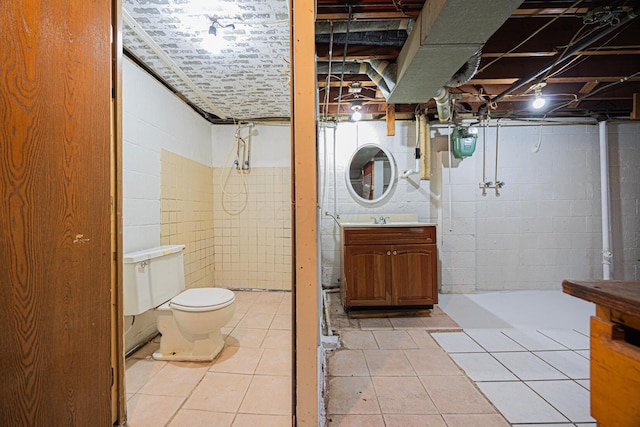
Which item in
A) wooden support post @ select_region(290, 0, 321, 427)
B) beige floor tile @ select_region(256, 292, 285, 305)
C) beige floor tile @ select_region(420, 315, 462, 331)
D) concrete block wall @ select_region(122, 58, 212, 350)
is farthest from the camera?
beige floor tile @ select_region(256, 292, 285, 305)

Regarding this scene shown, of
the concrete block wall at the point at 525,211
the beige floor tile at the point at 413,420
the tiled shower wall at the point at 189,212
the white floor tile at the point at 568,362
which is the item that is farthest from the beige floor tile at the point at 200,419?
the concrete block wall at the point at 525,211

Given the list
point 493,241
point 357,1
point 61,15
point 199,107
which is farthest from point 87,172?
point 493,241

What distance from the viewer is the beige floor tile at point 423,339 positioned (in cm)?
203

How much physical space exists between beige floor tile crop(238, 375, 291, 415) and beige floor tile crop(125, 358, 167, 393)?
0.65 metres

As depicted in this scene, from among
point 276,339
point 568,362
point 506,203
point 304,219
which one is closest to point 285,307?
point 276,339

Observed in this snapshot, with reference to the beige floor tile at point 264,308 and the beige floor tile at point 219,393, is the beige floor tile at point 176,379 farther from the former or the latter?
the beige floor tile at point 264,308

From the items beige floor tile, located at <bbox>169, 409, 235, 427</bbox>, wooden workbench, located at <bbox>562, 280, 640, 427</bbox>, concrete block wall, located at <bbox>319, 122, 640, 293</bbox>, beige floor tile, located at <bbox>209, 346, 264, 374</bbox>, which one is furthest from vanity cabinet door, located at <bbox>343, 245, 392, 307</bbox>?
wooden workbench, located at <bbox>562, 280, 640, 427</bbox>

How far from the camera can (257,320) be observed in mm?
2477

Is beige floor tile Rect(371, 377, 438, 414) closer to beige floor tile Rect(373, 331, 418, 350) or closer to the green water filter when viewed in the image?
beige floor tile Rect(373, 331, 418, 350)

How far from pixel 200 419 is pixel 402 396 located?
1.05 m

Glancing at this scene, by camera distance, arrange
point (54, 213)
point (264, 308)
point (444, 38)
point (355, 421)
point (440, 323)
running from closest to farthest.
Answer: point (54, 213)
point (355, 421)
point (444, 38)
point (440, 323)
point (264, 308)

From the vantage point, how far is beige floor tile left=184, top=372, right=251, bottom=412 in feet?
4.73

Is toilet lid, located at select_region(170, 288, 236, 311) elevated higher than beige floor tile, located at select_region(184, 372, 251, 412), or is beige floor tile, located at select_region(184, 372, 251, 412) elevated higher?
toilet lid, located at select_region(170, 288, 236, 311)

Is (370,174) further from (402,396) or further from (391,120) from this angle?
(402,396)
